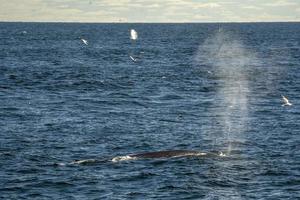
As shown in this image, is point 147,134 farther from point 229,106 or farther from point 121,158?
point 229,106

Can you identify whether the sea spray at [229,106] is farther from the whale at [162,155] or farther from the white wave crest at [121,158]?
the white wave crest at [121,158]

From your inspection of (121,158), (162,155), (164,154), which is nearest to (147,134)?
(164,154)

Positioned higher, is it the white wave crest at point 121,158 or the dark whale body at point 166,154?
the dark whale body at point 166,154

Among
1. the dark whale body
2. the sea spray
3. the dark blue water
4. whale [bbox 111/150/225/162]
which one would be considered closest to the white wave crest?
whale [bbox 111/150/225/162]

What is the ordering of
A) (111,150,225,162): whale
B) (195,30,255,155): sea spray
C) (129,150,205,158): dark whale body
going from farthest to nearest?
(195,30,255,155): sea spray
(129,150,205,158): dark whale body
(111,150,225,162): whale

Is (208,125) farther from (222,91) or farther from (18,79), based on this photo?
(18,79)

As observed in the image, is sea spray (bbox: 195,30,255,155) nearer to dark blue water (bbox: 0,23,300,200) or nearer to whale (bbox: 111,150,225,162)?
dark blue water (bbox: 0,23,300,200)

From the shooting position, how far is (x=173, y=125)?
57.6 meters

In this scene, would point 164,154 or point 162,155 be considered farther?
point 164,154

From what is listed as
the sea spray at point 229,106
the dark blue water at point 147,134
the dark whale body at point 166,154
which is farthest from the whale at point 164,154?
the sea spray at point 229,106

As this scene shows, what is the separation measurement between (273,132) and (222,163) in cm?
1333

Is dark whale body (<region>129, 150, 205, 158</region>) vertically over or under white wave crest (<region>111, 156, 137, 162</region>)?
→ over

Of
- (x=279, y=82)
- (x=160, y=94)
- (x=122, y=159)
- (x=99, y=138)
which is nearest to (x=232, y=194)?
(x=122, y=159)

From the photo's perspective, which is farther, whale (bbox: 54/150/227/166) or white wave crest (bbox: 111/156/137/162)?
whale (bbox: 54/150/227/166)
